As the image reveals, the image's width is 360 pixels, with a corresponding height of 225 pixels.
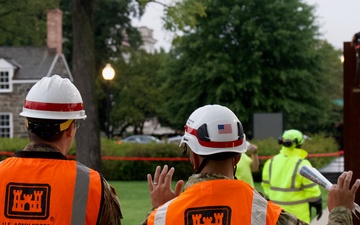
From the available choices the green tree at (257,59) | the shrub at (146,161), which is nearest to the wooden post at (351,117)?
the shrub at (146,161)

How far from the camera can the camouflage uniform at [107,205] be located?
370 centimetres

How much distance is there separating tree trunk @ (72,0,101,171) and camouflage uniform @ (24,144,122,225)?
49.2 ft

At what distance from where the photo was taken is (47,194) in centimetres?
367

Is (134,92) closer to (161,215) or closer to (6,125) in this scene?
(6,125)

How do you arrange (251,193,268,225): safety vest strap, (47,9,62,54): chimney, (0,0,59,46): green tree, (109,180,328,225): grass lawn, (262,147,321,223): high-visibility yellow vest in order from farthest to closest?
(47,9,62,54): chimney → (0,0,59,46): green tree → (109,180,328,225): grass lawn → (262,147,321,223): high-visibility yellow vest → (251,193,268,225): safety vest strap

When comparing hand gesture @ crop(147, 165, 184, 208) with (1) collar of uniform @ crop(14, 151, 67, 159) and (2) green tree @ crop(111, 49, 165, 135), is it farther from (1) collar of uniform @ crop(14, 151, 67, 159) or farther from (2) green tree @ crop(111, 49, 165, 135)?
(2) green tree @ crop(111, 49, 165, 135)

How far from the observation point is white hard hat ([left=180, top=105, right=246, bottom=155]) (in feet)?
10.9

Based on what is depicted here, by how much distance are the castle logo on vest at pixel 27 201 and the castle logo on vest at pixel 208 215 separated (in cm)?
81

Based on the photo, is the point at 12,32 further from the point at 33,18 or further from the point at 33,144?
the point at 33,144

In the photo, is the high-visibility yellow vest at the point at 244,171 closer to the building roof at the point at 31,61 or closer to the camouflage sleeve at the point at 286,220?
the camouflage sleeve at the point at 286,220

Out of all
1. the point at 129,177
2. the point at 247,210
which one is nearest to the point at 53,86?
the point at 247,210

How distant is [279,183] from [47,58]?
40436mm

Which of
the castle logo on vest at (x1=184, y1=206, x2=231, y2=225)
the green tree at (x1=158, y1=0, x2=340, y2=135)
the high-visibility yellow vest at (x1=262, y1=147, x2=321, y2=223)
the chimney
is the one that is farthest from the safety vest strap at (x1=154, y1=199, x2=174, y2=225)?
the chimney

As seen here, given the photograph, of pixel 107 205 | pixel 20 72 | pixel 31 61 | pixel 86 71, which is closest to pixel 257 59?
pixel 31 61
